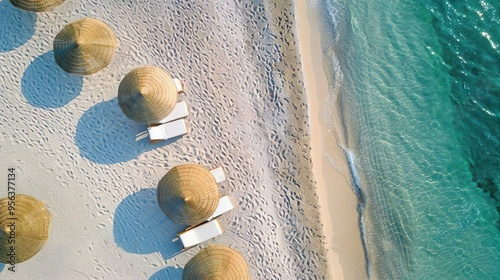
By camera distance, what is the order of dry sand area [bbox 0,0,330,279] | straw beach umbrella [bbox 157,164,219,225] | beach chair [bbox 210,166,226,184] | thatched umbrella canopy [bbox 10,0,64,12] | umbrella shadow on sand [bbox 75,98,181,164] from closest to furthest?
straw beach umbrella [bbox 157,164,219,225], thatched umbrella canopy [bbox 10,0,64,12], beach chair [bbox 210,166,226,184], dry sand area [bbox 0,0,330,279], umbrella shadow on sand [bbox 75,98,181,164]

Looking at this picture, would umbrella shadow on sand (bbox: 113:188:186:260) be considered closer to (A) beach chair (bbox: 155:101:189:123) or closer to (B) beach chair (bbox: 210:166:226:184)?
(B) beach chair (bbox: 210:166:226:184)

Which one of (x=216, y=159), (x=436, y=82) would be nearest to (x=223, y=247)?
(x=216, y=159)

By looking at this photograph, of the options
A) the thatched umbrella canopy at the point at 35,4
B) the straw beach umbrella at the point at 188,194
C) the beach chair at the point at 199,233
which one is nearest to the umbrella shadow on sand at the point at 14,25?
the thatched umbrella canopy at the point at 35,4

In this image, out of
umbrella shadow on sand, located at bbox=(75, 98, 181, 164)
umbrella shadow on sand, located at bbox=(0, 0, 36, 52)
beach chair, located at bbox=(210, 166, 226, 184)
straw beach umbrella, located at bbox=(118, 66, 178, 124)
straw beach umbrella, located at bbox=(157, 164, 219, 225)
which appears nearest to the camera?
straw beach umbrella, located at bbox=(157, 164, 219, 225)

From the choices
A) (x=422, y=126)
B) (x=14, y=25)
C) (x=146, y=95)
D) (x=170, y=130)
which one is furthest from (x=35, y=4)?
(x=422, y=126)

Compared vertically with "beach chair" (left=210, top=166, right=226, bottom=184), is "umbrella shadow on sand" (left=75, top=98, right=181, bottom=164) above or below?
above

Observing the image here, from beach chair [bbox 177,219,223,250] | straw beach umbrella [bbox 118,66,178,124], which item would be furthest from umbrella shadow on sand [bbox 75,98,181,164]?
beach chair [bbox 177,219,223,250]

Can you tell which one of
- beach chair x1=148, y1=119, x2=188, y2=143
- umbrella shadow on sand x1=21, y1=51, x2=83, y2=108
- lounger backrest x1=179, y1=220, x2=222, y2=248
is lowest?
lounger backrest x1=179, y1=220, x2=222, y2=248

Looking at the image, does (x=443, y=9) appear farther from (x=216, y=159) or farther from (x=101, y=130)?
(x=101, y=130)
